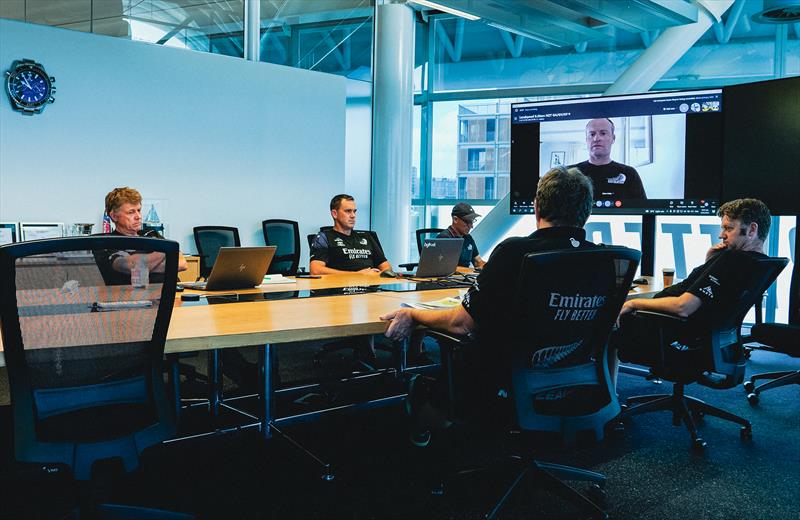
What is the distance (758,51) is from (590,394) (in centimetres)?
641

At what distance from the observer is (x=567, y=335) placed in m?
2.12

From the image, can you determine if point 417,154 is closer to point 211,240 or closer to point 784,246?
point 211,240

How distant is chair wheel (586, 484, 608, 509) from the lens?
246 cm

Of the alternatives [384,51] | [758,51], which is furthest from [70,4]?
[758,51]

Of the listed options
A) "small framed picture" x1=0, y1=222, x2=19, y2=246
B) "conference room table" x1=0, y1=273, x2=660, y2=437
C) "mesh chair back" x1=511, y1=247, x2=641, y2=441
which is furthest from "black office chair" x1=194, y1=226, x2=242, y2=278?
"mesh chair back" x1=511, y1=247, x2=641, y2=441

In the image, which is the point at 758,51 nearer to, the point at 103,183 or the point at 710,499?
the point at 710,499

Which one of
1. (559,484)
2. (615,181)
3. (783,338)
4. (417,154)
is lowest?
(559,484)

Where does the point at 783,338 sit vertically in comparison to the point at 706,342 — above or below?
below

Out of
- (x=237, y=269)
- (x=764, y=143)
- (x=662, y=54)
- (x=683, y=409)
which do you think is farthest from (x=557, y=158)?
(x=237, y=269)

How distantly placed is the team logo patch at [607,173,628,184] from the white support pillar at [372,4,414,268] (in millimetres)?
2861

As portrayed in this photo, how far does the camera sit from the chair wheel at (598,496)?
2.46 meters

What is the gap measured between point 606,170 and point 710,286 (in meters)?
2.20

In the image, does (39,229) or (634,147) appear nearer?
(634,147)

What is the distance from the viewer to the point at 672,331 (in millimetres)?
3217
